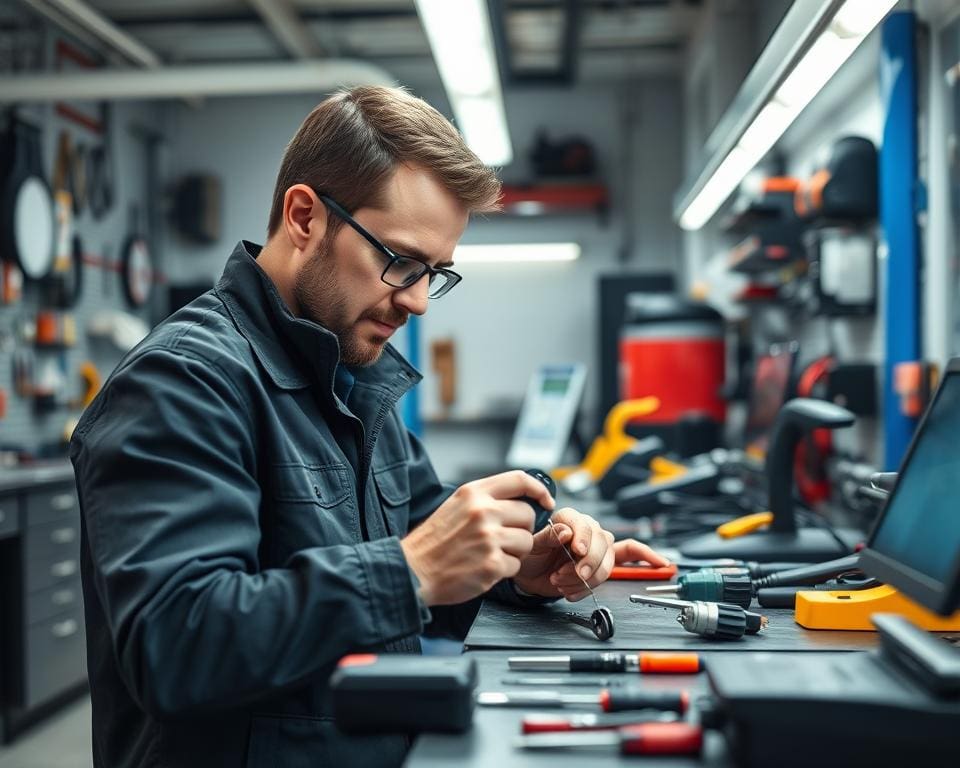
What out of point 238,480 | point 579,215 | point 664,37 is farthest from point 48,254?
point 238,480

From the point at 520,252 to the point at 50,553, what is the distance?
3.64m

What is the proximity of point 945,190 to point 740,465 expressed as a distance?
1087 millimetres

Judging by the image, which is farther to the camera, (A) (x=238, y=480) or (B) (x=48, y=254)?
(B) (x=48, y=254)

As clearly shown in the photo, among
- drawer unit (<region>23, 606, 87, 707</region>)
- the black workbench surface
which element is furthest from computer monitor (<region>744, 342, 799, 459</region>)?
drawer unit (<region>23, 606, 87, 707</region>)

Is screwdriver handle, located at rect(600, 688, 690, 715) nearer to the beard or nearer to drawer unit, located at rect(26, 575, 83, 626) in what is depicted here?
the beard

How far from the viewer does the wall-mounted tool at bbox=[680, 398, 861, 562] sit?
6.04ft

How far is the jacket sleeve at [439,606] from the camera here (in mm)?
1495

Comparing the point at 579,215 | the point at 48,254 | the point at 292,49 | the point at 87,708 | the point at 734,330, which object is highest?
the point at 292,49

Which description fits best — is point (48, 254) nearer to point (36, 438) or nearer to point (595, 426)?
point (36, 438)

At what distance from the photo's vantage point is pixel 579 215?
6.48m

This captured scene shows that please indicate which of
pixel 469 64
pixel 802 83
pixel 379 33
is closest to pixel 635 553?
pixel 802 83

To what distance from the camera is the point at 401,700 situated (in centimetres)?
87

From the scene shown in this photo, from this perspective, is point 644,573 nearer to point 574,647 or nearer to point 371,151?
point 574,647

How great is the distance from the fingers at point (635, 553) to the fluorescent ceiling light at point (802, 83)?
892mm
